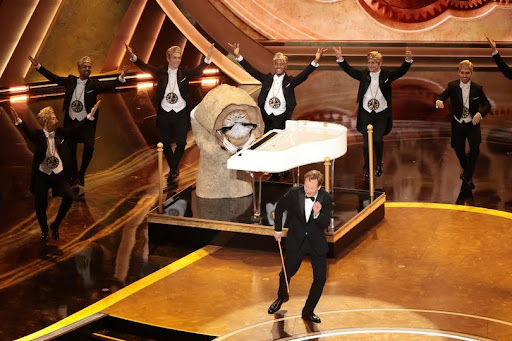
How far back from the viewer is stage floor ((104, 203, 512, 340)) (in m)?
6.46

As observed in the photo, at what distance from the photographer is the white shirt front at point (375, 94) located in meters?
10.7

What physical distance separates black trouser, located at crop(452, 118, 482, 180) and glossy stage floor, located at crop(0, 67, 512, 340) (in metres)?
0.25

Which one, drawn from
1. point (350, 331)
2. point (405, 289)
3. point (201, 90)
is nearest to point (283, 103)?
point (405, 289)

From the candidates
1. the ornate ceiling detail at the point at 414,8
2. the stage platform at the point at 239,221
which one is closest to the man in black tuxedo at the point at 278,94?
the stage platform at the point at 239,221

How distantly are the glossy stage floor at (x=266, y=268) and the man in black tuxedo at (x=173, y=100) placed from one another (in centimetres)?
42

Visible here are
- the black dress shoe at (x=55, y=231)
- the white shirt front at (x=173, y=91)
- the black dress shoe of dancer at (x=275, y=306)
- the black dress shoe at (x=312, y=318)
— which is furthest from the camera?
the white shirt front at (x=173, y=91)

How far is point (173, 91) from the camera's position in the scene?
10852 mm

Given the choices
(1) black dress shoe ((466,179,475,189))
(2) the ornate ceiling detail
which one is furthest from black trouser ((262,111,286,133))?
(2) the ornate ceiling detail

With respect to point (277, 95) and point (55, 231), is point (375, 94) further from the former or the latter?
point (55, 231)

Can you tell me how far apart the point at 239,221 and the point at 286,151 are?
0.84 metres

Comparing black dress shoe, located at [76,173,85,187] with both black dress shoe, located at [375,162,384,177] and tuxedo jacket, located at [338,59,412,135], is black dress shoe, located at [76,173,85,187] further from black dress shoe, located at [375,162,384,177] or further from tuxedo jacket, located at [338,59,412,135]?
black dress shoe, located at [375,162,384,177]

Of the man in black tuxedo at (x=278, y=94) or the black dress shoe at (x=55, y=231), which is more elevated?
the man in black tuxedo at (x=278, y=94)

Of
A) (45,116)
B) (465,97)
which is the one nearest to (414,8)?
(465,97)

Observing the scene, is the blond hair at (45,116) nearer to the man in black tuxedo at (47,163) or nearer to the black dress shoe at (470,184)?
the man in black tuxedo at (47,163)
